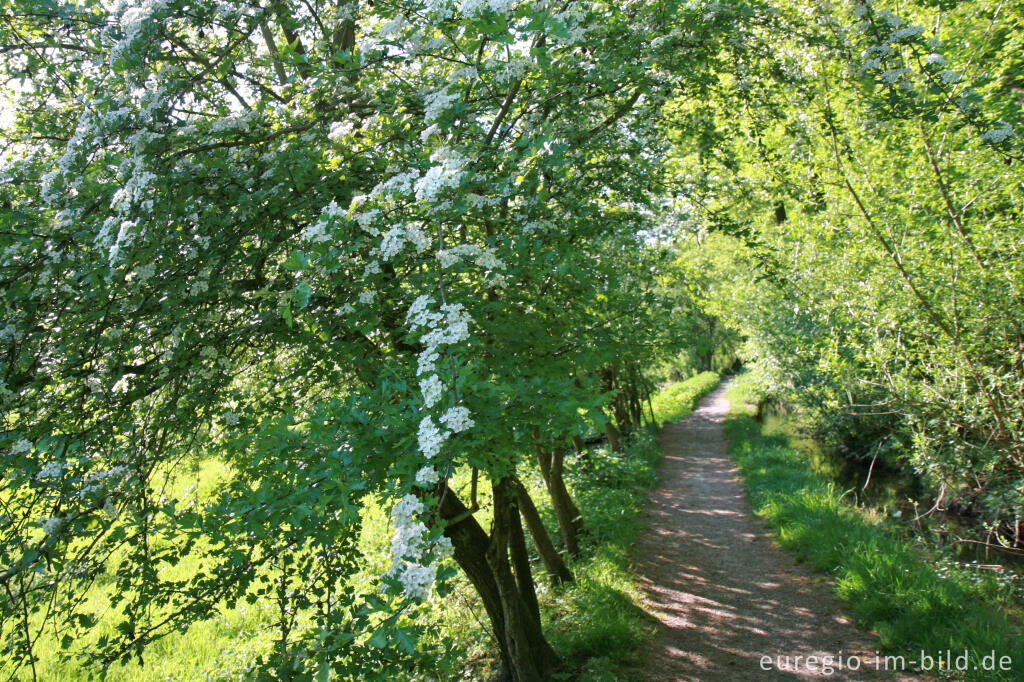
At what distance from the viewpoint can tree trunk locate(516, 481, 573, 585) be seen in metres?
7.27

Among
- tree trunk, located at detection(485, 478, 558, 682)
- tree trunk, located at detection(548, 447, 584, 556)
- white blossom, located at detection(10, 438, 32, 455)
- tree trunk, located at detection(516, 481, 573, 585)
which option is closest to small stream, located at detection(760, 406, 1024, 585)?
tree trunk, located at detection(548, 447, 584, 556)

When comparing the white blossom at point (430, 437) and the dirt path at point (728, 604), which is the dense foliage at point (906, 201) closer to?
the dirt path at point (728, 604)

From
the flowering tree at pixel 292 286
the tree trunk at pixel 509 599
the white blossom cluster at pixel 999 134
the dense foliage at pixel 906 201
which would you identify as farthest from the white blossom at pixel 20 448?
the white blossom cluster at pixel 999 134

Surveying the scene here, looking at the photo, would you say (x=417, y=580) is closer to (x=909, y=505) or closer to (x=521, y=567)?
(x=521, y=567)

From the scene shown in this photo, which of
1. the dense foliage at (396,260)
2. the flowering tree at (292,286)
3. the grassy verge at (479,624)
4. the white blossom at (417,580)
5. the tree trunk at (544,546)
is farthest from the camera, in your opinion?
the tree trunk at (544,546)

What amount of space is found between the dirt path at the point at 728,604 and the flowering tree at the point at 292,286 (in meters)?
3.25

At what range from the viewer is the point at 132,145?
2893mm

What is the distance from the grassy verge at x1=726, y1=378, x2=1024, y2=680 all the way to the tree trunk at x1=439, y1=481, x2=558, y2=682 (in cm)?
299

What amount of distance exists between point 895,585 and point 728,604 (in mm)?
1684

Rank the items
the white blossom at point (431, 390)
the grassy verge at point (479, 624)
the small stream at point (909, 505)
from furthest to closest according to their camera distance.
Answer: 1. the small stream at point (909, 505)
2. the grassy verge at point (479, 624)
3. the white blossom at point (431, 390)

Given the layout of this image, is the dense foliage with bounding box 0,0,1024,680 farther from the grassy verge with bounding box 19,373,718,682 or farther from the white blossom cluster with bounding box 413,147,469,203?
the grassy verge with bounding box 19,373,718,682

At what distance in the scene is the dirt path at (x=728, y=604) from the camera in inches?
215

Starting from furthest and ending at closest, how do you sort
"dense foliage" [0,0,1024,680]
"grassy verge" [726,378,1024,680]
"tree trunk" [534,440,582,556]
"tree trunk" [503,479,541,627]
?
"tree trunk" [534,440,582,556], "tree trunk" [503,479,541,627], "grassy verge" [726,378,1024,680], "dense foliage" [0,0,1024,680]

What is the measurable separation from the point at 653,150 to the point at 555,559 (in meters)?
4.96
